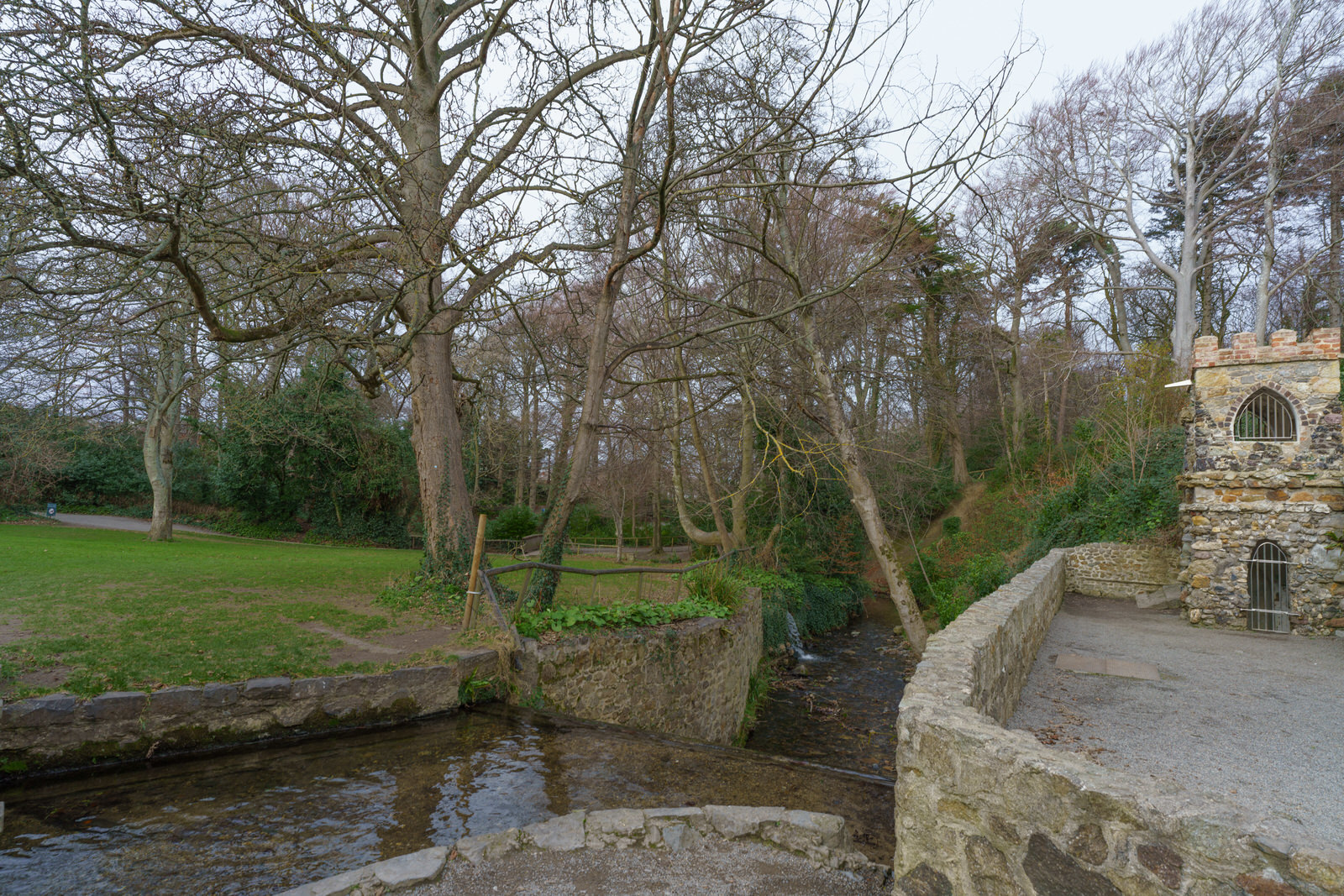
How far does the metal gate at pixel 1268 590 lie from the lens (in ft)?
34.7

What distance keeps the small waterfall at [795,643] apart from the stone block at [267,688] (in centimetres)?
1049

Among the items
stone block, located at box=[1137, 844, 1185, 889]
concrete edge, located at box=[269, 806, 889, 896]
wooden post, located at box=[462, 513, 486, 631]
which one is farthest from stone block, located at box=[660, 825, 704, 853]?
wooden post, located at box=[462, 513, 486, 631]

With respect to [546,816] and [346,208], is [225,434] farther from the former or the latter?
[546,816]

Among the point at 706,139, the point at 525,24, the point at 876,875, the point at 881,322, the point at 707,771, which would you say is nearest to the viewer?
the point at 876,875

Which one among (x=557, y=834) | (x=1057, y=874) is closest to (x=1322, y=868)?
(x=1057, y=874)

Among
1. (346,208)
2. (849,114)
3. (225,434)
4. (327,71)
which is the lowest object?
(225,434)

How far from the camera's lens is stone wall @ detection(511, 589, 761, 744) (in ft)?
23.7

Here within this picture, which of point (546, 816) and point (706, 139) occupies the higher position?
point (706, 139)

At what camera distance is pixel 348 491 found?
23.7 m

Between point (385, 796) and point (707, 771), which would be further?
point (707, 771)

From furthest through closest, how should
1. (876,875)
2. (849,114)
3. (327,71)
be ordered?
1. (849,114)
2. (327,71)
3. (876,875)

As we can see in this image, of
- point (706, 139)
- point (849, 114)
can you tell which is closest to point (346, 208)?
point (706, 139)

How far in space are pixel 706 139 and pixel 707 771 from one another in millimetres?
8165

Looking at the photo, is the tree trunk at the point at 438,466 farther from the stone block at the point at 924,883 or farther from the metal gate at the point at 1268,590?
the metal gate at the point at 1268,590
